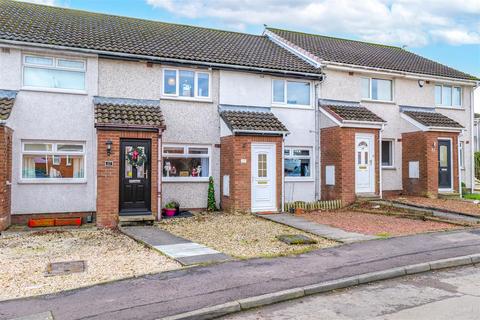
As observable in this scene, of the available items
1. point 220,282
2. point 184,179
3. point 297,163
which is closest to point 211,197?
point 184,179

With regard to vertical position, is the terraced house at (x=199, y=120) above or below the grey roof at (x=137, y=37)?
below

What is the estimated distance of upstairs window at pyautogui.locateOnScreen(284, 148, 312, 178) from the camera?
15891 mm

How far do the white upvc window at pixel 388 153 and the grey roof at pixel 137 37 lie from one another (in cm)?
449

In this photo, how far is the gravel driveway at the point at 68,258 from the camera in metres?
6.52

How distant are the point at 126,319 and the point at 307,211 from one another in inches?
403

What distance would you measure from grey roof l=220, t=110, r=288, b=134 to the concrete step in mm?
3864

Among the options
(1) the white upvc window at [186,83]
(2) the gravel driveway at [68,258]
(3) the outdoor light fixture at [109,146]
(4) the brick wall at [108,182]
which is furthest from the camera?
(1) the white upvc window at [186,83]

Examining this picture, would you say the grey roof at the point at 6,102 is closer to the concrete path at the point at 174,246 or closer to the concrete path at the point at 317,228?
the concrete path at the point at 174,246

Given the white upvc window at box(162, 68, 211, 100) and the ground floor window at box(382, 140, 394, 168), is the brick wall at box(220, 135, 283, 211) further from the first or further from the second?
the ground floor window at box(382, 140, 394, 168)

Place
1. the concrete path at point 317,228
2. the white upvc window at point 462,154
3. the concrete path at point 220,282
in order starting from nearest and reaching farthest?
the concrete path at point 220,282 < the concrete path at point 317,228 < the white upvc window at point 462,154

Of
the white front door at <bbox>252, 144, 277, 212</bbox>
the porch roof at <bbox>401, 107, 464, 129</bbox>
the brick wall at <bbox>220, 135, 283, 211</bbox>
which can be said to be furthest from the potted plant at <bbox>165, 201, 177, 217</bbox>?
the porch roof at <bbox>401, 107, 464, 129</bbox>

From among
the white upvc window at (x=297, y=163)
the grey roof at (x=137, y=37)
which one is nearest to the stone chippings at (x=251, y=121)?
the white upvc window at (x=297, y=163)

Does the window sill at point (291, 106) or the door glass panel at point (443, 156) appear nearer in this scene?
the window sill at point (291, 106)

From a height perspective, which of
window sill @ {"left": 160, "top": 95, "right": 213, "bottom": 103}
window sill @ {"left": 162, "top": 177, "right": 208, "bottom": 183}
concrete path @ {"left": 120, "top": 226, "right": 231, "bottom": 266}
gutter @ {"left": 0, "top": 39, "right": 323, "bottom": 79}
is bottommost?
concrete path @ {"left": 120, "top": 226, "right": 231, "bottom": 266}
